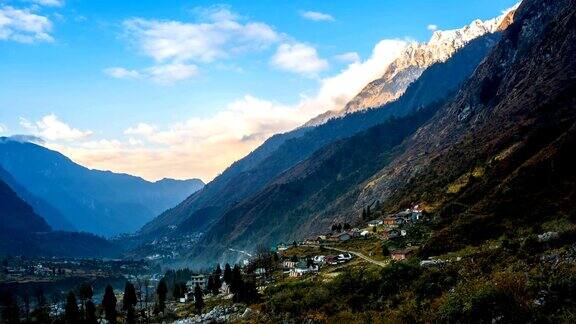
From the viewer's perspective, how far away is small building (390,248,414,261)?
12153 cm

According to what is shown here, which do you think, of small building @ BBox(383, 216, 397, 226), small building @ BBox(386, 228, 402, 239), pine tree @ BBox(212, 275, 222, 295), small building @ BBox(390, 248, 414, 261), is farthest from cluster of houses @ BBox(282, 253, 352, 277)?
small building @ BBox(383, 216, 397, 226)

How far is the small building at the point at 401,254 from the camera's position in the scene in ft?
399

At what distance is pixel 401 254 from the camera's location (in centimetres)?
12394

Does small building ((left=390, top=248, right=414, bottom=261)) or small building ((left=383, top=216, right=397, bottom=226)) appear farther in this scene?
small building ((left=383, top=216, right=397, bottom=226))

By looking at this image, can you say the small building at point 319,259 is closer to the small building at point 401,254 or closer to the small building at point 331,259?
the small building at point 331,259

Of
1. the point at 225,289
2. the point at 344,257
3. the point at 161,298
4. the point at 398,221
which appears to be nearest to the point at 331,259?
the point at 344,257

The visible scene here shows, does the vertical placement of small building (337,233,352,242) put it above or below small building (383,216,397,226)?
below

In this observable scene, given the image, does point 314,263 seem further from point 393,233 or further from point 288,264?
point 393,233

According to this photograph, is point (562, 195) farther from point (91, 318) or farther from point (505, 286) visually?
point (91, 318)

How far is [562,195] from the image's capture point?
4343 inches

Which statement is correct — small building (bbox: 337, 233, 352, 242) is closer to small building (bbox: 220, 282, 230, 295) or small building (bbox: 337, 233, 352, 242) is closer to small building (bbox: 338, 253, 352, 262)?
small building (bbox: 338, 253, 352, 262)

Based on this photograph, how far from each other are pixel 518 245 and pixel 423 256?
3049cm

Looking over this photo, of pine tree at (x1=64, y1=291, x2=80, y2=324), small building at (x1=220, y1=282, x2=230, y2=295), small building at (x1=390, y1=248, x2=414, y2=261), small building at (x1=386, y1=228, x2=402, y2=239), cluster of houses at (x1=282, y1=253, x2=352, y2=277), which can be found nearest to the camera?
small building at (x1=390, y1=248, x2=414, y2=261)

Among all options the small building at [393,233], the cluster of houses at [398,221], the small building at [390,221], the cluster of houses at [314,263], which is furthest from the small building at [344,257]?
the small building at [390,221]
